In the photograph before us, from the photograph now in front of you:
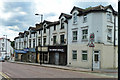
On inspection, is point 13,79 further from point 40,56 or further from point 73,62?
point 40,56

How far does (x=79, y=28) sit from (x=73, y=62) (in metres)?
3.98

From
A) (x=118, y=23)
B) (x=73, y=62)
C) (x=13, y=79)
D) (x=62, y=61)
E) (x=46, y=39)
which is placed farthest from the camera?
(x=46, y=39)

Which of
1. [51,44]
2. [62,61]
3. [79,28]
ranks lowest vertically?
[62,61]

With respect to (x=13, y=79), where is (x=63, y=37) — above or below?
above

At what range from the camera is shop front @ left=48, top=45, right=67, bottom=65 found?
12728 millimetres

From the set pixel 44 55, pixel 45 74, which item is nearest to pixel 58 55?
pixel 44 55

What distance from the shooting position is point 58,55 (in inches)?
538

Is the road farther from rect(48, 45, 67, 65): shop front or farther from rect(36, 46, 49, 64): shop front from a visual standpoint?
rect(36, 46, 49, 64): shop front

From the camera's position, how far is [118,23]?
32.7 inches

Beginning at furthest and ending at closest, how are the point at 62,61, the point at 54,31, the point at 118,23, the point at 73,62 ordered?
the point at 54,31, the point at 62,61, the point at 73,62, the point at 118,23

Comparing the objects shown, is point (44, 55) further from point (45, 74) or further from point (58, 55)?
point (45, 74)

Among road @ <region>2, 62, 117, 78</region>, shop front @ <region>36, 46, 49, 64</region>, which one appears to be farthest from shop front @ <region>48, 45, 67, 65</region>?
road @ <region>2, 62, 117, 78</region>

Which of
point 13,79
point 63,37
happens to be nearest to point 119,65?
point 13,79

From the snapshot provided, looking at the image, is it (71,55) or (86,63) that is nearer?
(86,63)
